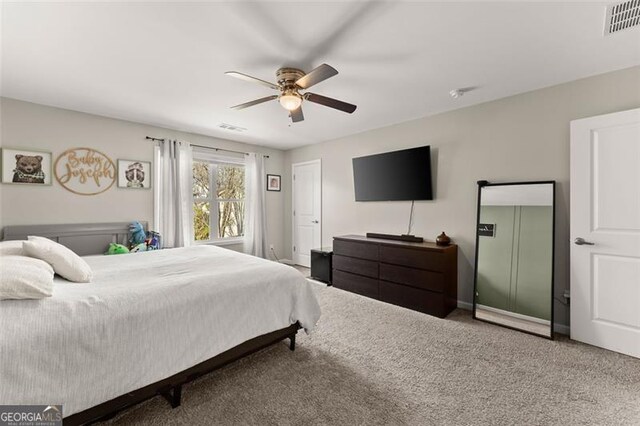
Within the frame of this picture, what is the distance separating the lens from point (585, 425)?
1.57 meters

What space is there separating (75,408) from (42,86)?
3.28 m

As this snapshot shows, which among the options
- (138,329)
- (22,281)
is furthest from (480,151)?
(22,281)

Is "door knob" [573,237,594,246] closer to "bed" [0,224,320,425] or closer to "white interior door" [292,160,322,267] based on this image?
"bed" [0,224,320,425]

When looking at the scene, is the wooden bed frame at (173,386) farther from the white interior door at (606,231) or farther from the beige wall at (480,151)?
the white interior door at (606,231)

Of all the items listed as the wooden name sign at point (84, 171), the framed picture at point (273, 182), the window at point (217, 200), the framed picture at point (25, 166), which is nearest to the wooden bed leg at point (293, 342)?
the window at point (217, 200)

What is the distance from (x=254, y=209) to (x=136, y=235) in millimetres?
2070

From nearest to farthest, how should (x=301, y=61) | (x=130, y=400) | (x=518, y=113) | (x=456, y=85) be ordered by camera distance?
(x=130, y=400) → (x=301, y=61) → (x=456, y=85) → (x=518, y=113)

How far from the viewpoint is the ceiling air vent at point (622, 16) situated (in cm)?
173

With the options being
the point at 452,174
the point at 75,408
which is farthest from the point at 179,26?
the point at 452,174

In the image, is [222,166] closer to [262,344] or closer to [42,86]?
[42,86]

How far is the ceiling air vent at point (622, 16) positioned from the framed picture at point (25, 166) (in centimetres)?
562

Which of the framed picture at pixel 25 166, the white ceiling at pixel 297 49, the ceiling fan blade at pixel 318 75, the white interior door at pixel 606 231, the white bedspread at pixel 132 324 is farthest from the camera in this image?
the framed picture at pixel 25 166

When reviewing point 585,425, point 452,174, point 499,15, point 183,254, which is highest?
point 499,15

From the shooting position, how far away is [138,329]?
1.51 metres
